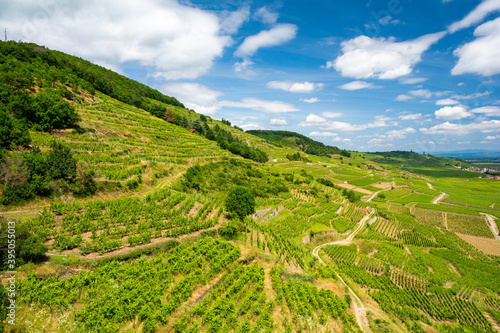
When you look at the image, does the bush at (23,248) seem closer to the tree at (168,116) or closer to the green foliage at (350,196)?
the tree at (168,116)

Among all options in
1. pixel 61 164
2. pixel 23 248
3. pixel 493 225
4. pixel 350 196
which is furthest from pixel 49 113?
pixel 493 225

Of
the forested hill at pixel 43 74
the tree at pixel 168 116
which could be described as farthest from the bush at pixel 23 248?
the tree at pixel 168 116

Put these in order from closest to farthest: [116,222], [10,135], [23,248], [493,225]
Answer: [23,248] → [116,222] → [10,135] → [493,225]

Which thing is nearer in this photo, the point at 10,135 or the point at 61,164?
the point at 61,164

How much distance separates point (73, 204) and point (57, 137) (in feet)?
71.9

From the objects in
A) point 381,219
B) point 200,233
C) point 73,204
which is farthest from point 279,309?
point 381,219

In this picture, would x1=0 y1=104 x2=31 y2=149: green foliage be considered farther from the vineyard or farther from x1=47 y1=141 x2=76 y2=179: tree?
the vineyard

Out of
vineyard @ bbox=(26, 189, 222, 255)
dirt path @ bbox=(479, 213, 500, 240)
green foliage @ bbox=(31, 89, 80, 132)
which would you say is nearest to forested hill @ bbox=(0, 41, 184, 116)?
green foliage @ bbox=(31, 89, 80, 132)

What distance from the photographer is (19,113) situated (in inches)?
1348

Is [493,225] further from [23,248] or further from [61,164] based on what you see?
[61,164]

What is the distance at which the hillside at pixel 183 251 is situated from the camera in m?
15.0

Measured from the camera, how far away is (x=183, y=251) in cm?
2162

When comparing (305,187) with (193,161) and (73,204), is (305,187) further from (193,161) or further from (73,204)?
(73,204)

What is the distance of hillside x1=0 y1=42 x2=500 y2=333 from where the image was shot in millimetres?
15039
